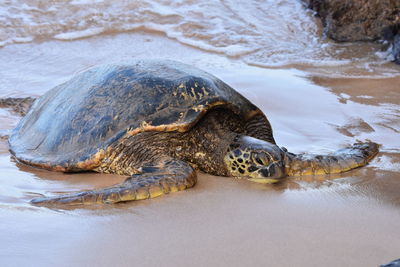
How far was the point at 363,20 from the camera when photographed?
811 centimetres

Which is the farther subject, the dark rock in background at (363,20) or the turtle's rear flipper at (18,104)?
the dark rock in background at (363,20)

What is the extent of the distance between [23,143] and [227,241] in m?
2.37

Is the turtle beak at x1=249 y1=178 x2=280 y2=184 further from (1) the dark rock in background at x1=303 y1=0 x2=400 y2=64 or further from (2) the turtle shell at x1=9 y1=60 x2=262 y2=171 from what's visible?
(1) the dark rock in background at x1=303 y1=0 x2=400 y2=64

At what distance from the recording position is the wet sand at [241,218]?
2311 millimetres

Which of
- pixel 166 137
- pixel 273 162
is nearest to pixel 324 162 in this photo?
pixel 273 162

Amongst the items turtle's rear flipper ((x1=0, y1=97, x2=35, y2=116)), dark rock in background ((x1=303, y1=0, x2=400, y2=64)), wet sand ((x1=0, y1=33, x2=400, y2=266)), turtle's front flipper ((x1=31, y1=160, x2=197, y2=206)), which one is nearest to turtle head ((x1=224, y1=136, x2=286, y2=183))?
wet sand ((x1=0, y1=33, x2=400, y2=266))

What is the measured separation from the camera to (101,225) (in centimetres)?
266

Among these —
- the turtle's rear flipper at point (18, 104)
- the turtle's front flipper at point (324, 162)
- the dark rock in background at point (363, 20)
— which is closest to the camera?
the turtle's front flipper at point (324, 162)

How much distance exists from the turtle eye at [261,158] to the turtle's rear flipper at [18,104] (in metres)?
2.61

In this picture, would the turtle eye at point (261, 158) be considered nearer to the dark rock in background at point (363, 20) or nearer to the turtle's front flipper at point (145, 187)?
the turtle's front flipper at point (145, 187)

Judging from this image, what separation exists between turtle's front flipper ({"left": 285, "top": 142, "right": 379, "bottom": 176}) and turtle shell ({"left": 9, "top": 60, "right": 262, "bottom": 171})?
1.93ft

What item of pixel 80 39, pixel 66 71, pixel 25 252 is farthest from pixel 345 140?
pixel 80 39

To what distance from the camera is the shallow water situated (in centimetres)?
238

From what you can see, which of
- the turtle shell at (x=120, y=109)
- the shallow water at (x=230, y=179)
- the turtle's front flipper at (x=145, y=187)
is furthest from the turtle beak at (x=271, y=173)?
the turtle shell at (x=120, y=109)
